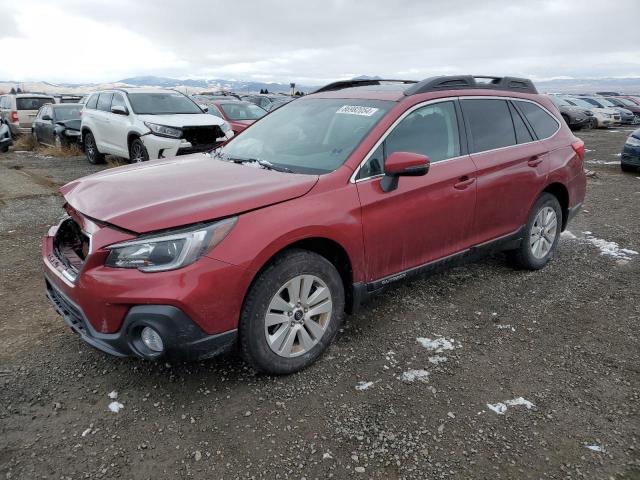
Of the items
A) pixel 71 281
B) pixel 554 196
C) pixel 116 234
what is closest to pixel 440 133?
pixel 554 196

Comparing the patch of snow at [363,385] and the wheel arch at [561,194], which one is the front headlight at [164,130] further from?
the patch of snow at [363,385]

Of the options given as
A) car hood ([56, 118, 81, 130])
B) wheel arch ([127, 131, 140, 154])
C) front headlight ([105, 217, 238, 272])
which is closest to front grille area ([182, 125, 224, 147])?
wheel arch ([127, 131, 140, 154])

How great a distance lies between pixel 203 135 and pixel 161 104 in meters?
1.58

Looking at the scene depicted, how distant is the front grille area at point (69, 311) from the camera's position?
269 centimetres

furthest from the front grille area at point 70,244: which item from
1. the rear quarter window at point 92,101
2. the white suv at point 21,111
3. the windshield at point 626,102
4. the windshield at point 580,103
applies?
the windshield at point 626,102

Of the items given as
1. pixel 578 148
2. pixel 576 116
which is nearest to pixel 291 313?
pixel 578 148

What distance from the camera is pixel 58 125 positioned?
13258 millimetres

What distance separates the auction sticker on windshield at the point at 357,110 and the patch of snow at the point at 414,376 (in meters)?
1.74

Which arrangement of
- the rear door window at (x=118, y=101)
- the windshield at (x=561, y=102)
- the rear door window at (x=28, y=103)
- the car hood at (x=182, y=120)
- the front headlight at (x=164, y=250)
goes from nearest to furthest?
the front headlight at (x=164, y=250) < the car hood at (x=182, y=120) < the rear door window at (x=118, y=101) < the rear door window at (x=28, y=103) < the windshield at (x=561, y=102)

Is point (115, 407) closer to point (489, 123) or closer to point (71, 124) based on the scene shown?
point (489, 123)

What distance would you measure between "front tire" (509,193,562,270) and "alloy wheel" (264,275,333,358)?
234 cm

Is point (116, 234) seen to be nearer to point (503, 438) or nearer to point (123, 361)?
point (123, 361)

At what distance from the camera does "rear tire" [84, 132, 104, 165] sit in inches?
433

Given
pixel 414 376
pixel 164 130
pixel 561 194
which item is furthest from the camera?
pixel 164 130
